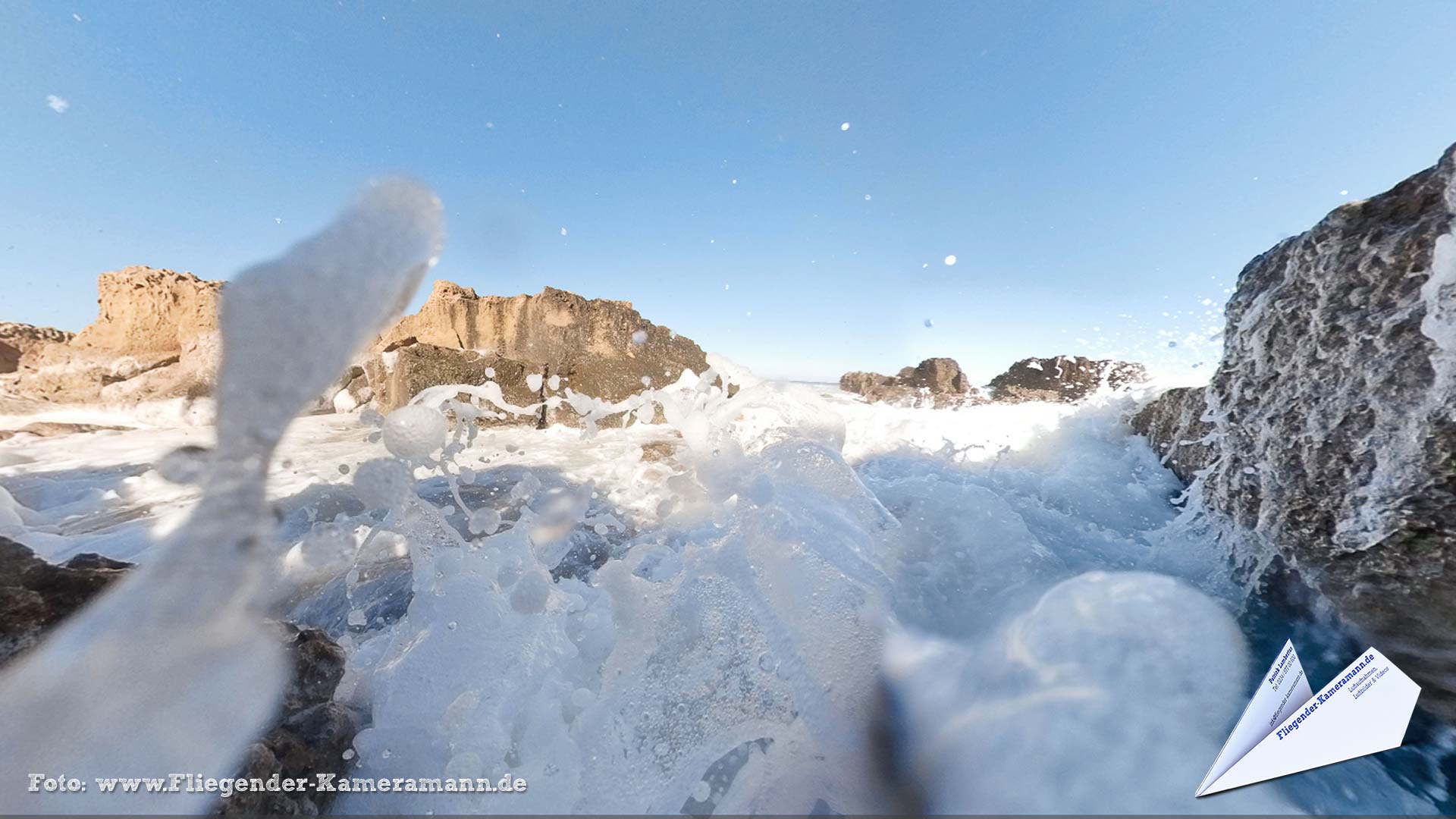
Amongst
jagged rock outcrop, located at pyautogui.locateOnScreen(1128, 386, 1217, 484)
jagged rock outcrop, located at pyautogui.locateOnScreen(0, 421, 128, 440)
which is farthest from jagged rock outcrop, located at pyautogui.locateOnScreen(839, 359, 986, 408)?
jagged rock outcrop, located at pyautogui.locateOnScreen(0, 421, 128, 440)

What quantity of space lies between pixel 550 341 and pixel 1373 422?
37.0 m

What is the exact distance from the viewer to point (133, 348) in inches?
923

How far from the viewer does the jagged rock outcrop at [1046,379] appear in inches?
589

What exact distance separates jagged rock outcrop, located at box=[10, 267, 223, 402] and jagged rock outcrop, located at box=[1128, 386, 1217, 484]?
79.0ft

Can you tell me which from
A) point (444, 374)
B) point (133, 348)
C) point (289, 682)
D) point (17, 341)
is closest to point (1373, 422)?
point (289, 682)

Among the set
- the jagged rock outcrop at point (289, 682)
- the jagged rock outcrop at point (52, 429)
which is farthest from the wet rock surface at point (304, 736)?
the jagged rock outcrop at point (52, 429)

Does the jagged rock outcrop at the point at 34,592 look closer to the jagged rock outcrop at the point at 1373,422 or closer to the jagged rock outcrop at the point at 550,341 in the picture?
the jagged rock outcrop at the point at 1373,422

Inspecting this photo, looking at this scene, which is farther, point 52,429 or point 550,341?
point 550,341

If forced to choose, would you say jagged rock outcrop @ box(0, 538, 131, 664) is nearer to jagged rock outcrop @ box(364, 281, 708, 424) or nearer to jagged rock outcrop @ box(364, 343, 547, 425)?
jagged rock outcrop @ box(364, 343, 547, 425)

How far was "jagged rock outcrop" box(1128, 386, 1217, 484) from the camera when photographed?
3484mm

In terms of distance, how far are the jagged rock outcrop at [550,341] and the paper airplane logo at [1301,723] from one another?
18617 millimetres

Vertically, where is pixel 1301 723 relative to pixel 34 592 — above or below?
below

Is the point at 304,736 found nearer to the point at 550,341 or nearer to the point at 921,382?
the point at 921,382

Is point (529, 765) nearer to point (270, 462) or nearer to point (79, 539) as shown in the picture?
point (270, 462)
